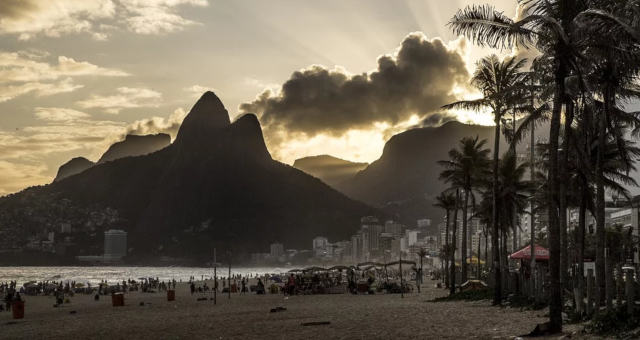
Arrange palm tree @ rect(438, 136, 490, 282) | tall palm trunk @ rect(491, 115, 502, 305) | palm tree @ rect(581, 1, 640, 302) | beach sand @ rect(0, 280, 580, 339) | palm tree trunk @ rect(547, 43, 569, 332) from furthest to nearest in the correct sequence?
palm tree @ rect(438, 136, 490, 282) < tall palm trunk @ rect(491, 115, 502, 305) < beach sand @ rect(0, 280, 580, 339) < palm tree trunk @ rect(547, 43, 569, 332) < palm tree @ rect(581, 1, 640, 302)

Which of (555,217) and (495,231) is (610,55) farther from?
(495,231)

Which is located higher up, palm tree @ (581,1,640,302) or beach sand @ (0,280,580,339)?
palm tree @ (581,1,640,302)

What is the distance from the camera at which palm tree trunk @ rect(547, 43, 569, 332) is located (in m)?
16.0

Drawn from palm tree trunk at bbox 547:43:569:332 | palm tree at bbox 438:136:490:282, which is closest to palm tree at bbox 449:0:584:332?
palm tree trunk at bbox 547:43:569:332

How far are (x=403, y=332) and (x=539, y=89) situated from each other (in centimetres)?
769

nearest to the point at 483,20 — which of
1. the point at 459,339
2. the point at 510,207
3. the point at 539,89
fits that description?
the point at 539,89

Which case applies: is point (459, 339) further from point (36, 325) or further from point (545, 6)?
point (36, 325)

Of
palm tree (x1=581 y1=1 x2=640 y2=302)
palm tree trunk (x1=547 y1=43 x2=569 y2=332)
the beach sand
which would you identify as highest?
Result: palm tree (x1=581 y1=1 x2=640 y2=302)

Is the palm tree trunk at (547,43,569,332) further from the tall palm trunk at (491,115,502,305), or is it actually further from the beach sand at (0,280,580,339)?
the tall palm trunk at (491,115,502,305)

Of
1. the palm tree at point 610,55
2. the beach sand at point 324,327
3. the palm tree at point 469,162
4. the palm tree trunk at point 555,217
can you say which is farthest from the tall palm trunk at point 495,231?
the palm tree trunk at point 555,217

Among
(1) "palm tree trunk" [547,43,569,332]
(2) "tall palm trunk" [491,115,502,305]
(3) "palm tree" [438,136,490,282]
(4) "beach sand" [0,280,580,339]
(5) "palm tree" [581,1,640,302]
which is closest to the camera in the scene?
(5) "palm tree" [581,1,640,302]

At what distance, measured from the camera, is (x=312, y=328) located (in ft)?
71.6

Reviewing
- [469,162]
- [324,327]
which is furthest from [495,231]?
[324,327]

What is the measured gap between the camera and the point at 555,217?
1662cm
